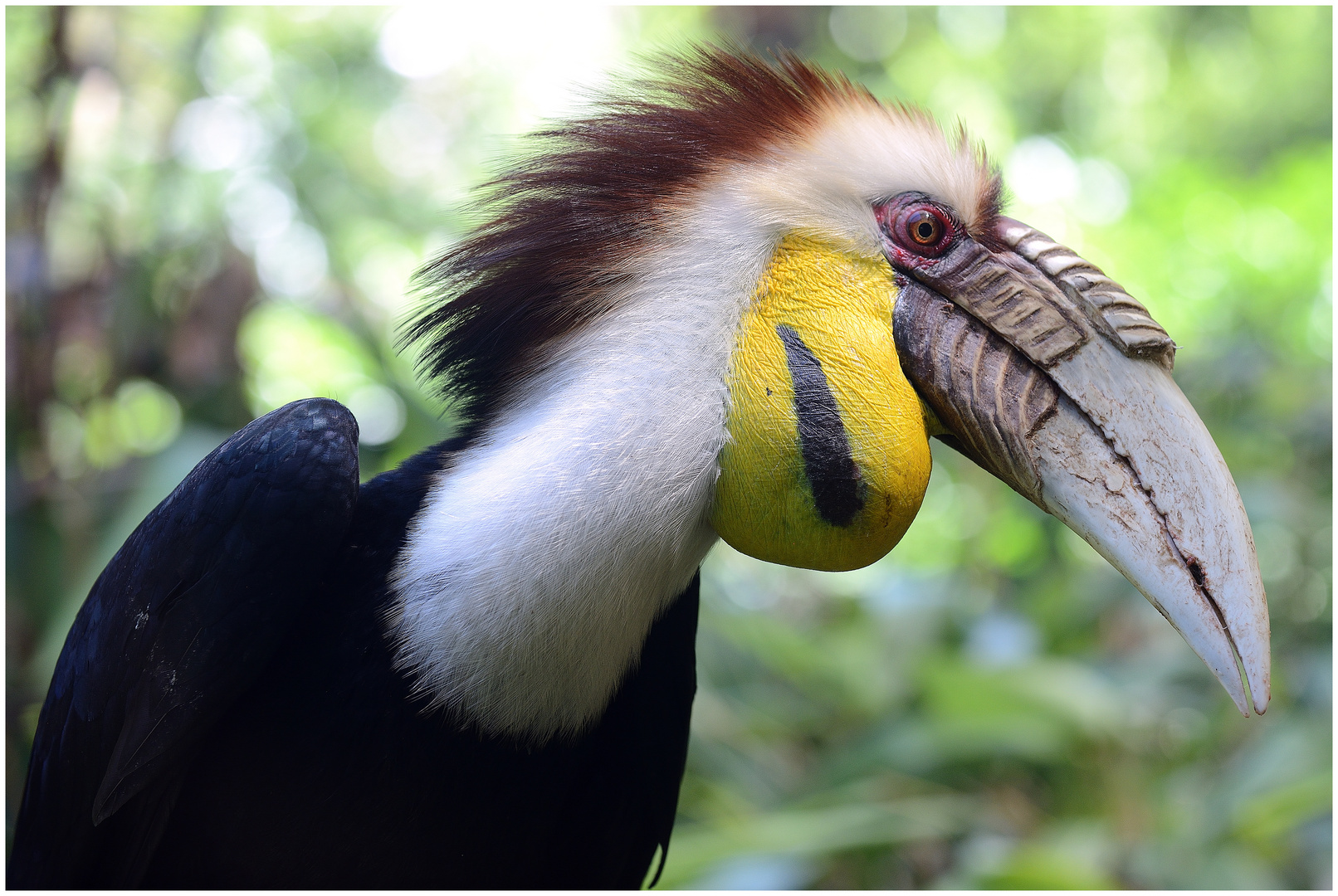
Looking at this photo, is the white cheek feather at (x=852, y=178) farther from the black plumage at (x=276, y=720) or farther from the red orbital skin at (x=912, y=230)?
the black plumage at (x=276, y=720)

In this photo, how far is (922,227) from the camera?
130 cm

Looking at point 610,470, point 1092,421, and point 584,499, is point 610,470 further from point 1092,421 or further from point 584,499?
point 1092,421

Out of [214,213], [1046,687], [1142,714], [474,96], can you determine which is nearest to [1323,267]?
[1142,714]

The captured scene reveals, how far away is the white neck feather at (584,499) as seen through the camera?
1.15 metres

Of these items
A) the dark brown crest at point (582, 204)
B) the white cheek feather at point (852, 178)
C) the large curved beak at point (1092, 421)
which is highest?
the dark brown crest at point (582, 204)

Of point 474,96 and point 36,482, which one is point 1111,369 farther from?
point 474,96

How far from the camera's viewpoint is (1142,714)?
10.3ft

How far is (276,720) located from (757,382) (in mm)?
746

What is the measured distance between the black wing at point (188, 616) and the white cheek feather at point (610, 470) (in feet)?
0.46

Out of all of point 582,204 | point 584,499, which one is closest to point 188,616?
point 584,499

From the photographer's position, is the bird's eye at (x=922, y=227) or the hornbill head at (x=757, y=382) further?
the bird's eye at (x=922, y=227)

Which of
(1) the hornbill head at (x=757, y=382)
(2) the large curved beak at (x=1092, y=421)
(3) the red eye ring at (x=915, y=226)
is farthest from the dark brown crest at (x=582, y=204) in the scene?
(2) the large curved beak at (x=1092, y=421)

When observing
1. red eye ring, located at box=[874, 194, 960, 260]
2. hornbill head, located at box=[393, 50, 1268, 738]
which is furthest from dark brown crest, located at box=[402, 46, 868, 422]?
red eye ring, located at box=[874, 194, 960, 260]

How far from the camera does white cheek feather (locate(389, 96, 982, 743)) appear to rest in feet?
3.77
